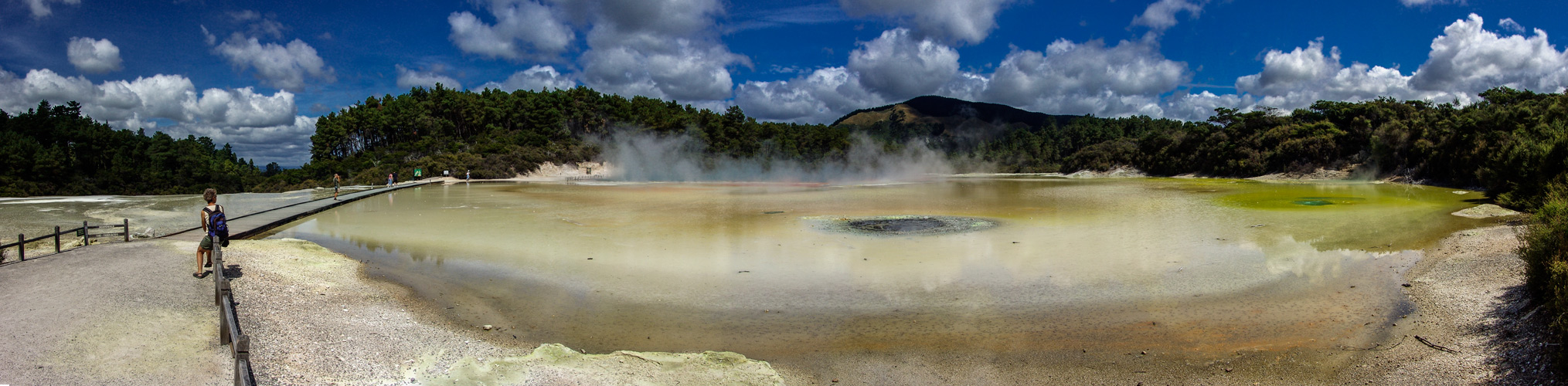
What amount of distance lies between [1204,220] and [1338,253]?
4780 millimetres

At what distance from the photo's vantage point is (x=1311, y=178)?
126ft

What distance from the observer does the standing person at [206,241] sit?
704cm

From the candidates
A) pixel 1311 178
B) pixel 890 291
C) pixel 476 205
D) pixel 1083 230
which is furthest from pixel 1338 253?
pixel 1311 178

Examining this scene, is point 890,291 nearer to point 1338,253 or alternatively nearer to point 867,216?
point 1338,253

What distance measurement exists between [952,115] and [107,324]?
180 metres

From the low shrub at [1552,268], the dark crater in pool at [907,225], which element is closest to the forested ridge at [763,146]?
the low shrub at [1552,268]

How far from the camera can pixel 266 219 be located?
14648 millimetres

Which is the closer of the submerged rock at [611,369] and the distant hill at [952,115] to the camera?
the submerged rock at [611,369]

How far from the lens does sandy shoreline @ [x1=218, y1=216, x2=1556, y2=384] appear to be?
457cm

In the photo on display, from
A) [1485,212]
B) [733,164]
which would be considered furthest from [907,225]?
[733,164]

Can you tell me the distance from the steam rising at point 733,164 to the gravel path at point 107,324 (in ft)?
123

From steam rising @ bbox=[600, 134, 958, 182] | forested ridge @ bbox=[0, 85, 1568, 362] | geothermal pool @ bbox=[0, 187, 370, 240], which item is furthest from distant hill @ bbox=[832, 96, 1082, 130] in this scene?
geothermal pool @ bbox=[0, 187, 370, 240]

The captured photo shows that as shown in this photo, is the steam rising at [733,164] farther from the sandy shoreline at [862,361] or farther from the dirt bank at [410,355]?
the sandy shoreline at [862,361]

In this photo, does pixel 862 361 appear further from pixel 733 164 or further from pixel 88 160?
pixel 88 160
